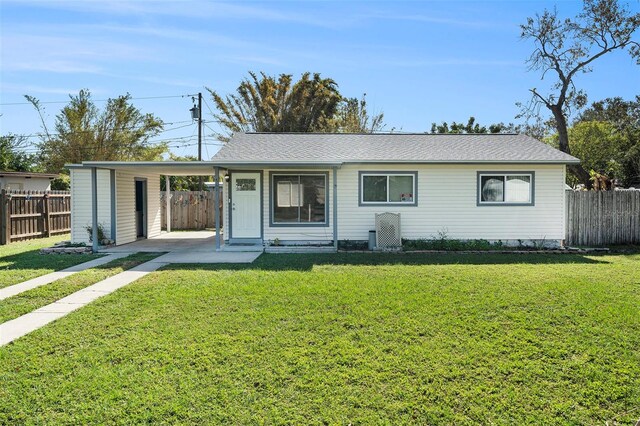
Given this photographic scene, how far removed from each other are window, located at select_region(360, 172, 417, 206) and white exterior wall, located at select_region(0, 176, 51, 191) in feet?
48.8

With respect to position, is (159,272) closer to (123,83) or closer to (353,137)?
(353,137)

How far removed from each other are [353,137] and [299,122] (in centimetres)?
1725

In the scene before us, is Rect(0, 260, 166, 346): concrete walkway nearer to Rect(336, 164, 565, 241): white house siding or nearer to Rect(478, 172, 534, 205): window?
Rect(336, 164, 565, 241): white house siding

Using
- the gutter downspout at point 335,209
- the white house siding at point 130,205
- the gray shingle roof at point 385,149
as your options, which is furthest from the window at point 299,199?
the white house siding at point 130,205

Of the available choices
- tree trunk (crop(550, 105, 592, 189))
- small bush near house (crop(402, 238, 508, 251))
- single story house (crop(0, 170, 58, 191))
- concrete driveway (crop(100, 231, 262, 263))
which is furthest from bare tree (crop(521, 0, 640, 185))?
single story house (crop(0, 170, 58, 191))

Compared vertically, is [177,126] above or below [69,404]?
above

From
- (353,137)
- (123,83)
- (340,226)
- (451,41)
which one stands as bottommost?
(340,226)

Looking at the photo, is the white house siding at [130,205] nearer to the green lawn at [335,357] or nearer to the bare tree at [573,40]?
the green lawn at [335,357]

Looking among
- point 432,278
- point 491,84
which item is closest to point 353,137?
point 432,278

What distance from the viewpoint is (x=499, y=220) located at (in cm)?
1200

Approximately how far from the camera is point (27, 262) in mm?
9289

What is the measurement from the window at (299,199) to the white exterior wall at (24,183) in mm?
12552

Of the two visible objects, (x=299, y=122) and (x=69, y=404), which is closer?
(x=69, y=404)

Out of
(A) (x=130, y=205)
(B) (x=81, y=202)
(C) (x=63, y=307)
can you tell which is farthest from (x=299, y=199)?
(C) (x=63, y=307)
